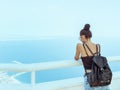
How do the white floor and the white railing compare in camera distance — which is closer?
the white railing

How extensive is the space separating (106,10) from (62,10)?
1463 mm

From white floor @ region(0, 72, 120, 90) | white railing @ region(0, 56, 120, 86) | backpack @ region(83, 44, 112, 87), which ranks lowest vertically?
white floor @ region(0, 72, 120, 90)

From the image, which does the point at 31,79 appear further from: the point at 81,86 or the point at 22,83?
the point at 81,86

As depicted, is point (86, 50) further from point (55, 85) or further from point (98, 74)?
point (55, 85)

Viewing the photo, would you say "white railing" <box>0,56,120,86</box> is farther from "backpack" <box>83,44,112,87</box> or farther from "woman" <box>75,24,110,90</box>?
"backpack" <box>83,44,112,87</box>

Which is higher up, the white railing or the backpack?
the white railing

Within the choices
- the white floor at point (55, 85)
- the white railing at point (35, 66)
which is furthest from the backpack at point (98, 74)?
the white floor at point (55, 85)

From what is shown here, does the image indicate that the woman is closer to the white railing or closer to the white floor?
the white railing

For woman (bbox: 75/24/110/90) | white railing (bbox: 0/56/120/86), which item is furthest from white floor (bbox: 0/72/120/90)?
woman (bbox: 75/24/110/90)

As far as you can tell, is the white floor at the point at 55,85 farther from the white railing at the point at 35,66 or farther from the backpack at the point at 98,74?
the backpack at the point at 98,74

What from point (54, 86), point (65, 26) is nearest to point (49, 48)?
point (65, 26)

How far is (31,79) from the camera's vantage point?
239 centimetres

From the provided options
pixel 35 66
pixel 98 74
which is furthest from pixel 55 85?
pixel 98 74

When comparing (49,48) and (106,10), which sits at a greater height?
(106,10)
